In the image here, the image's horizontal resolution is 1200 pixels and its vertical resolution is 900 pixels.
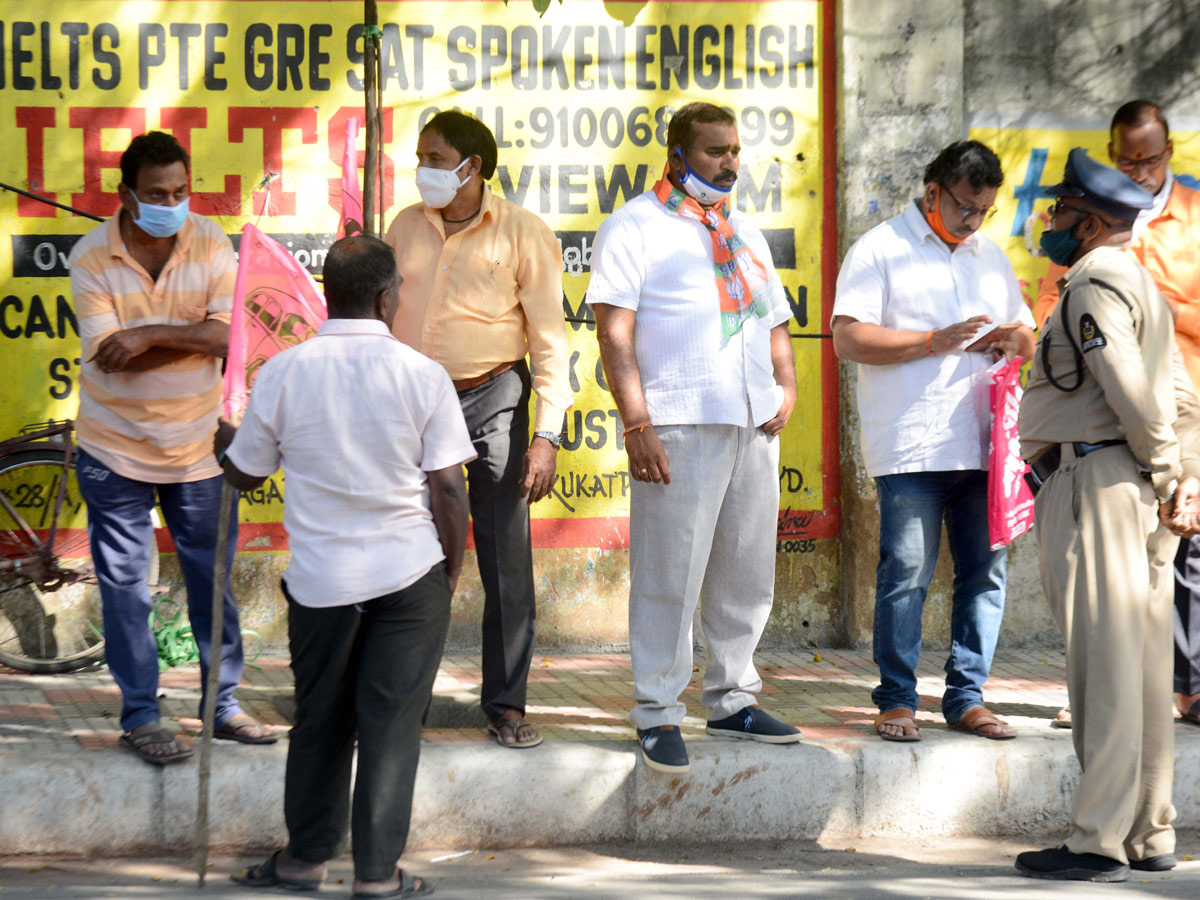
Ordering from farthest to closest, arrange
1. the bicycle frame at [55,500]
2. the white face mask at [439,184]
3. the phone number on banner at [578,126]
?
the phone number on banner at [578,126] → the bicycle frame at [55,500] → the white face mask at [439,184]

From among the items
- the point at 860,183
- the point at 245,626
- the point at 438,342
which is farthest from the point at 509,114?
the point at 245,626

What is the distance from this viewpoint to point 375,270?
3760mm

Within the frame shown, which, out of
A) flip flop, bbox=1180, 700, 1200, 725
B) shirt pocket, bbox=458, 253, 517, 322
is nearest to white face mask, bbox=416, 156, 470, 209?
shirt pocket, bbox=458, 253, 517, 322

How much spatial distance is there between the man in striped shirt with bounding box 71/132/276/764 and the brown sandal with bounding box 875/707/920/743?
7.12 ft

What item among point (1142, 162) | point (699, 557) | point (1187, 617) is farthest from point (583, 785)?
point (1142, 162)

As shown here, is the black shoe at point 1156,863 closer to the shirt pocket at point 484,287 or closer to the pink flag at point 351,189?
the shirt pocket at point 484,287

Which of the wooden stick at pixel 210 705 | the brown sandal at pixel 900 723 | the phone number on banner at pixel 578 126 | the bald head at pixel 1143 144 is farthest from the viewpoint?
the phone number on banner at pixel 578 126

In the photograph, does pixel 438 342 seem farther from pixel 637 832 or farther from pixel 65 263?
pixel 65 263

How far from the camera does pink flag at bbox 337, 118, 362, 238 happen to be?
16.6ft

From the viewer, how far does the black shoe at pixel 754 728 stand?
478 cm

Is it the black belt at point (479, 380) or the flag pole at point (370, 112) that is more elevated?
the flag pole at point (370, 112)

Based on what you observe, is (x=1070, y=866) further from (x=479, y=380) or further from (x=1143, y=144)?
(x=1143, y=144)

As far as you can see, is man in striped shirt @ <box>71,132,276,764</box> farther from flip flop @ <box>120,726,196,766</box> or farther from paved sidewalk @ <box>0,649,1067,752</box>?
paved sidewalk @ <box>0,649,1067,752</box>

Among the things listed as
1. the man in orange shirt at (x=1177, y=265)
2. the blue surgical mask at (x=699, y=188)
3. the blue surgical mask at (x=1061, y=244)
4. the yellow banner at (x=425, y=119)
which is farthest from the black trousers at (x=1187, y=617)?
the blue surgical mask at (x=699, y=188)
